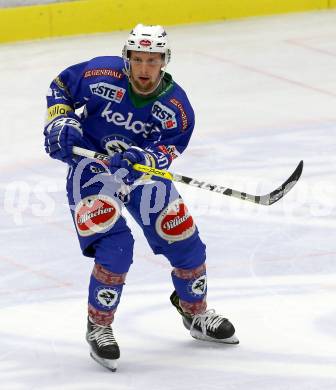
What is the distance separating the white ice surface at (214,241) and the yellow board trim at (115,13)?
0.48ft

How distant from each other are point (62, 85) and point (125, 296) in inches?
41.1

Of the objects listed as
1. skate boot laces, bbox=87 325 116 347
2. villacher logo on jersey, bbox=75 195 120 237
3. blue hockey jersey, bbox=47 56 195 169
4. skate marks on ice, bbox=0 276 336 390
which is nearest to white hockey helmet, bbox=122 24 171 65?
blue hockey jersey, bbox=47 56 195 169

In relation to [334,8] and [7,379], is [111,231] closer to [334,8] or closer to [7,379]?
[7,379]

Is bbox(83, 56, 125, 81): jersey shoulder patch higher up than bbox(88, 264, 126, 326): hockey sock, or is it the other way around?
bbox(83, 56, 125, 81): jersey shoulder patch

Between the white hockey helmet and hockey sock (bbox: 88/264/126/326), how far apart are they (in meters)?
0.77

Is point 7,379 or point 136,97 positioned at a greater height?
point 136,97

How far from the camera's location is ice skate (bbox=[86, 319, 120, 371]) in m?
4.70

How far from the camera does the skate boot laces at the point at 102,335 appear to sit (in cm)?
473

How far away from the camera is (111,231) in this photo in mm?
4684

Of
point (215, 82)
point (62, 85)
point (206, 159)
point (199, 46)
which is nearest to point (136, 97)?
point (62, 85)

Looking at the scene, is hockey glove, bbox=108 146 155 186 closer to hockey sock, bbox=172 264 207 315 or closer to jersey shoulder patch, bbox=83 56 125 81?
jersey shoulder patch, bbox=83 56 125 81

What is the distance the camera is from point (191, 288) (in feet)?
16.2

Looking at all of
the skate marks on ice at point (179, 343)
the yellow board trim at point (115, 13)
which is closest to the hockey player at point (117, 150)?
the skate marks on ice at point (179, 343)

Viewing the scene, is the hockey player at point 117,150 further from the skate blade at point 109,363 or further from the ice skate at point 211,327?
the ice skate at point 211,327
